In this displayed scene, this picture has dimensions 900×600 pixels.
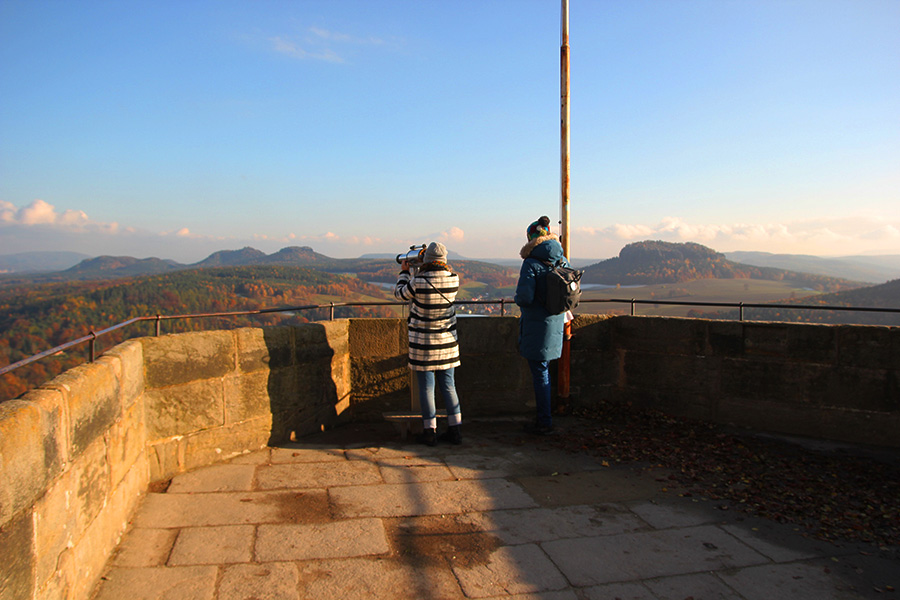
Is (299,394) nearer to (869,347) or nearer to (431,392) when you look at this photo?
(431,392)

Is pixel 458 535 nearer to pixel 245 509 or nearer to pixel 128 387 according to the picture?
pixel 245 509

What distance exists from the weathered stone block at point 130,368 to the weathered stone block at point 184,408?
0.20 metres

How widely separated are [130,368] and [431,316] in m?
2.26

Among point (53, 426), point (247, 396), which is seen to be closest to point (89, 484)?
point (53, 426)

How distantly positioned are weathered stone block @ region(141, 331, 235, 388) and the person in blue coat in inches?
96.7

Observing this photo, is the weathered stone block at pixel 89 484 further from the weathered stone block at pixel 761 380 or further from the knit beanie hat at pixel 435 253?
the weathered stone block at pixel 761 380

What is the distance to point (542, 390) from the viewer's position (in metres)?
5.16

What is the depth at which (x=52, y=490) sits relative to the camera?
219 cm

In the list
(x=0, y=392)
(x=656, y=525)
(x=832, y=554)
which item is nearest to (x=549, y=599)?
(x=656, y=525)

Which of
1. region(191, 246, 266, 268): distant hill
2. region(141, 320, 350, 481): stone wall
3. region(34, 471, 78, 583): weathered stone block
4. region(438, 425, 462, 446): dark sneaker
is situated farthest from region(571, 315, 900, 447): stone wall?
region(191, 246, 266, 268): distant hill

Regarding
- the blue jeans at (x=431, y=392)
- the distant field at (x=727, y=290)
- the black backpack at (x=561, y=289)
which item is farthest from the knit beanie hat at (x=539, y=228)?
the distant field at (x=727, y=290)

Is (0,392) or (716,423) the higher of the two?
(0,392)

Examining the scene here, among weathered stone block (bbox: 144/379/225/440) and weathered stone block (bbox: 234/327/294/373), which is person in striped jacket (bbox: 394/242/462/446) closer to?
weathered stone block (bbox: 234/327/294/373)

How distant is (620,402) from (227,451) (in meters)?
3.89
